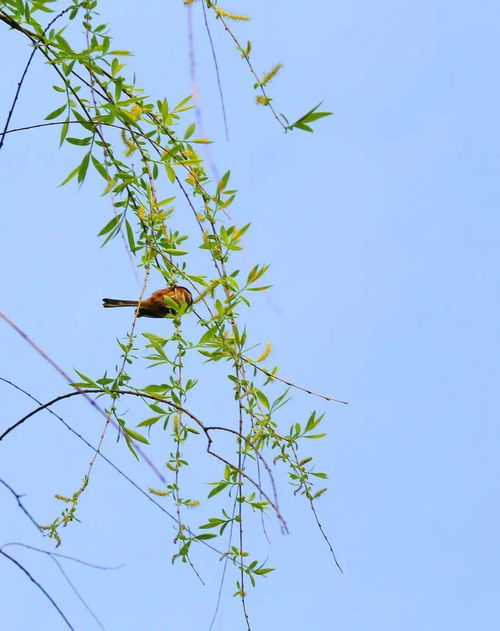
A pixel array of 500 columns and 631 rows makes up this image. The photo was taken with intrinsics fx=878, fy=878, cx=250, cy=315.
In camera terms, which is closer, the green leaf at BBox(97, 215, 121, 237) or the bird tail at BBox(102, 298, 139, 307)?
the green leaf at BBox(97, 215, 121, 237)

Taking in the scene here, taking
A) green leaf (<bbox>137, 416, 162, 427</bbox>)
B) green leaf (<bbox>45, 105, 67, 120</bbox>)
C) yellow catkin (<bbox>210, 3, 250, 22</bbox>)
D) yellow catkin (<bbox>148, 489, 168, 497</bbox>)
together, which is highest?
yellow catkin (<bbox>210, 3, 250, 22</bbox>)

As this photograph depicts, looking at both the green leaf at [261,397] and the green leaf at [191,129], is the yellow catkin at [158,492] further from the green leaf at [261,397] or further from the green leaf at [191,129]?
the green leaf at [191,129]

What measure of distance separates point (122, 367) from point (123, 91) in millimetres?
612

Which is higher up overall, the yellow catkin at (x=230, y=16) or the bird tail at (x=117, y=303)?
the yellow catkin at (x=230, y=16)

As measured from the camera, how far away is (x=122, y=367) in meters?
1.91

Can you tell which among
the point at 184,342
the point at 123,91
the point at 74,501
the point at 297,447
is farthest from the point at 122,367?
the point at 123,91

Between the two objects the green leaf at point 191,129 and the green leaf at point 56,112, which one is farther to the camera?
the green leaf at point 191,129

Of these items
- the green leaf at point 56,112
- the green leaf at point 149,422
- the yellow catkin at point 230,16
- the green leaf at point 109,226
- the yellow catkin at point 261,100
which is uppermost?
the yellow catkin at point 230,16

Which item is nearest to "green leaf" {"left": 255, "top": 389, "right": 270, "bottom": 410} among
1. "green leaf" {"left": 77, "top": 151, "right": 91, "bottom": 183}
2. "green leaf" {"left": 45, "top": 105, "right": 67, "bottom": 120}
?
"green leaf" {"left": 77, "top": 151, "right": 91, "bottom": 183}

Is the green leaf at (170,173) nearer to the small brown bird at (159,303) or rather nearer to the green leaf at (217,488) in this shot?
the small brown bird at (159,303)

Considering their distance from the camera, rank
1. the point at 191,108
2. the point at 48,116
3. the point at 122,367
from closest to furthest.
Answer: the point at 48,116, the point at 122,367, the point at 191,108

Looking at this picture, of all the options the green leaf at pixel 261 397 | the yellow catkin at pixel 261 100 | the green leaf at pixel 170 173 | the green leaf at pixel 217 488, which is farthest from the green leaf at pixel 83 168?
the green leaf at pixel 217 488

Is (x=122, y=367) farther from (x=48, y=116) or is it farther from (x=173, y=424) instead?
(x=48, y=116)

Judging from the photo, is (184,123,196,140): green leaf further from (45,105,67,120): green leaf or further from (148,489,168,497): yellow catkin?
(148,489,168,497): yellow catkin
